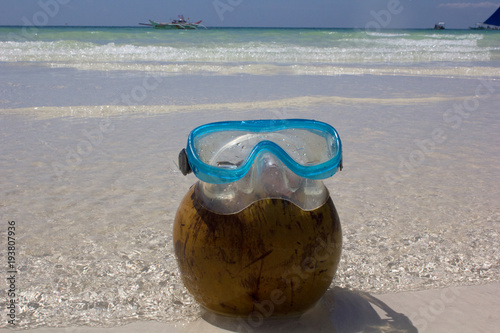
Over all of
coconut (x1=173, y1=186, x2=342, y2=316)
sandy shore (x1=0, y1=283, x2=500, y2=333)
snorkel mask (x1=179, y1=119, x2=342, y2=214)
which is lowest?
sandy shore (x1=0, y1=283, x2=500, y2=333)

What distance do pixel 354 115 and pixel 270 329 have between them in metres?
4.67

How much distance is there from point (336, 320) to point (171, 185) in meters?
1.98

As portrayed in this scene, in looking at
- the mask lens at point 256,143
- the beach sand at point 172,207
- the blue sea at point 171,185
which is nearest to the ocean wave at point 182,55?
the blue sea at point 171,185

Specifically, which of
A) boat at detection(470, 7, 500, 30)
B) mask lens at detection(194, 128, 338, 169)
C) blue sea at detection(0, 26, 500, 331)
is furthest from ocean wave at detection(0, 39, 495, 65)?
boat at detection(470, 7, 500, 30)

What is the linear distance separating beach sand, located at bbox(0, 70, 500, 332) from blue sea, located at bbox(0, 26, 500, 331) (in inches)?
0.5

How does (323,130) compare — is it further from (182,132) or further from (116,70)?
(116,70)

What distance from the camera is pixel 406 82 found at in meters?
9.92

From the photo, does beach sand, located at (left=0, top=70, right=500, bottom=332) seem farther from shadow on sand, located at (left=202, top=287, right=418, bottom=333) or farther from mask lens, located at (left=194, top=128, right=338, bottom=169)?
mask lens, located at (left=194, top=128, right=338, bottom=169)

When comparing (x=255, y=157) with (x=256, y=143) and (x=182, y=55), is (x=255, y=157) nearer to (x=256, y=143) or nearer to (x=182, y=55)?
(x=256, y=143)

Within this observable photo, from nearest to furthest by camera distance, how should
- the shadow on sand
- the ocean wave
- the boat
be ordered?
1. the shadow on sand
2. the ocean wave
3. the boat

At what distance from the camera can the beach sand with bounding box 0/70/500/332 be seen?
7.08ft

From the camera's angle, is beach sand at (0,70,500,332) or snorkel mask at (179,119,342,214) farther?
beach sand at (0,70,500,332)

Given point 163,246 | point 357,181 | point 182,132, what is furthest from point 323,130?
point 182,132

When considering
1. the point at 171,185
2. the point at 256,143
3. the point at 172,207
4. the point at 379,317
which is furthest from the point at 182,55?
the point at 379,317
